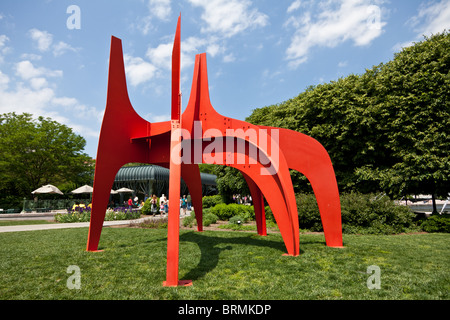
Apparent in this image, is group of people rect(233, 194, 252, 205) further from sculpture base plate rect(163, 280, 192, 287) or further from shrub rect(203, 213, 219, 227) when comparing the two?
sculpture base plate rect(163, 280, 192, 287)

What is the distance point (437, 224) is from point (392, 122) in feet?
19.3

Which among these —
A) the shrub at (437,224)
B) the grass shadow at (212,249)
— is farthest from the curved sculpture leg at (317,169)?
the shrub at (437,224)

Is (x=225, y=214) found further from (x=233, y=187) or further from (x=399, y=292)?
(x=399, y=292)

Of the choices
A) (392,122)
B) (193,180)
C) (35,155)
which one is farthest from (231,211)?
(35,155)

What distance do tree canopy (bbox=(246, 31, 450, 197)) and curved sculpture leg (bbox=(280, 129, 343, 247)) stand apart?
8918mm

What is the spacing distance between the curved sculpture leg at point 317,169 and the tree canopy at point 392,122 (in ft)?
29.3

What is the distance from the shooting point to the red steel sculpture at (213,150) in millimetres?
6777

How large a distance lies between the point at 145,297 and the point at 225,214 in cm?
1516

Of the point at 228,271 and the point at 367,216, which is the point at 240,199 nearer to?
the point at 367,216

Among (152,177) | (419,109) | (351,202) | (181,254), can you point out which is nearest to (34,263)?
(181,254)

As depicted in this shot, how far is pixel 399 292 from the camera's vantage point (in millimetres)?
4238

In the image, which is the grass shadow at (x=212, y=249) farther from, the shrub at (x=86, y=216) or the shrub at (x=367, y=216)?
the shrub at (x=86, y=216)

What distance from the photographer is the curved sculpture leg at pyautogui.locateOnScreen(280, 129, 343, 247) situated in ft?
25.4

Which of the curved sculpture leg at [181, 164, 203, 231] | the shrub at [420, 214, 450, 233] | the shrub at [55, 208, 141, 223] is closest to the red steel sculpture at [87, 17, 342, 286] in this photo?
the curved sculpture leg at [181, 164, 203, 231]
